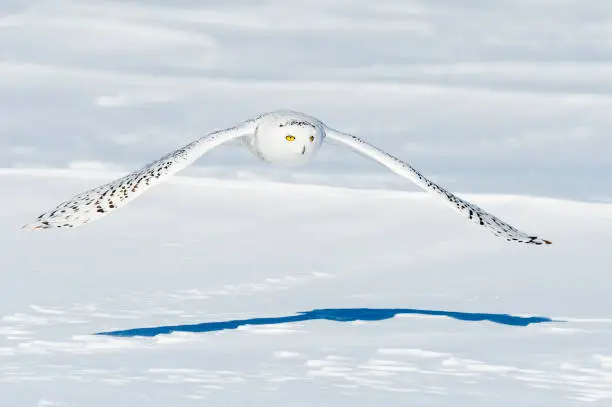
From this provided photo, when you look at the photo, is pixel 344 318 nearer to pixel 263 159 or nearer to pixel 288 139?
pixel 263 159

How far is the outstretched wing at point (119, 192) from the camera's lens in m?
24.6

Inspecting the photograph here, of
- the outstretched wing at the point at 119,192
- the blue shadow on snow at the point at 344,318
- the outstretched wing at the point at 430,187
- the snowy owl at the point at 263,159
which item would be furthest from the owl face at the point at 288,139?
the blue shadow on snow at the point at 344,318

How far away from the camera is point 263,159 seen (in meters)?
27.7

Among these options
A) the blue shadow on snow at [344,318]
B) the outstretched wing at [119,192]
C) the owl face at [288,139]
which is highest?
the owl face at [288,139]

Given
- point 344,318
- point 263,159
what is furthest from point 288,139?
point 344,318

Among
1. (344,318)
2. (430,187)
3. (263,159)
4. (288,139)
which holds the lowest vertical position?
(344,318)

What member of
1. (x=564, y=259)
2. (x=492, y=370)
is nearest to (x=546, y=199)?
(x=564, y=259)

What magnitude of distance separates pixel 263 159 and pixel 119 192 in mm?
3730

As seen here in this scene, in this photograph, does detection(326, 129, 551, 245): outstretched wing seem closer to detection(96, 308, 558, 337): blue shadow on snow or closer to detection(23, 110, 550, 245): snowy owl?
detection(23, 110, 550, 245): snowy owl

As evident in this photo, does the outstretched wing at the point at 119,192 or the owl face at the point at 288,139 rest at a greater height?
the owl face at the point at 288,139

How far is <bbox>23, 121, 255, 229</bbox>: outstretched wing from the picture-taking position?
2458 cm

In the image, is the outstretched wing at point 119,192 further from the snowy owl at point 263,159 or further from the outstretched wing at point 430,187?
the outstretched wing at point 430,187

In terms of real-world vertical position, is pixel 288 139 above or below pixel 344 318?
above

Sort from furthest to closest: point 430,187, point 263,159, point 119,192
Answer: point 430,187 → point 263,159 → point 119,192
